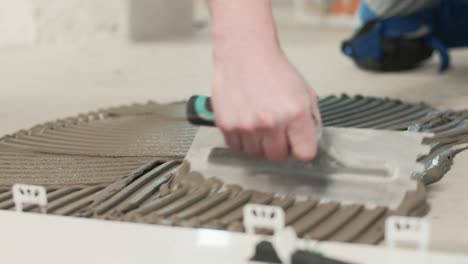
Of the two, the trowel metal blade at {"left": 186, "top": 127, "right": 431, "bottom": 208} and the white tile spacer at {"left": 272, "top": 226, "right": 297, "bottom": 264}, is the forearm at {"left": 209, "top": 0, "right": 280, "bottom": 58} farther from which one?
the white tile spacer at {"left": 272, "top": 226, "right": 297, "bottom": 264}

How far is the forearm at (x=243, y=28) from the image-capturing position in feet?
2.43

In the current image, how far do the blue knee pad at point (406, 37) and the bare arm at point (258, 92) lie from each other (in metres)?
0.80

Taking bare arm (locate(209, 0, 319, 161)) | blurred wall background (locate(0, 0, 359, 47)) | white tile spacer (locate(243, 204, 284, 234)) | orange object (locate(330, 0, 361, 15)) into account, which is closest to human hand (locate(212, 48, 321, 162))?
bare arm (locate(209, 0, 319, 161))

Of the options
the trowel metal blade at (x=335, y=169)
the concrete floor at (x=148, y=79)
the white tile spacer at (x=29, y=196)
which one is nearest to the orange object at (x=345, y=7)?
the concrete floor at (x=148, y=79)

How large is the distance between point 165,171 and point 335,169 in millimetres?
199

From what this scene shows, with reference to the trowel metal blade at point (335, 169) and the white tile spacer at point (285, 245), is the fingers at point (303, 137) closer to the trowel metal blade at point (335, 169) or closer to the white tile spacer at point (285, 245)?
the trowel metal blade at point (335, 169)

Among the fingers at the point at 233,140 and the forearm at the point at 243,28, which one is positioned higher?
the forearm at the point at 243,28

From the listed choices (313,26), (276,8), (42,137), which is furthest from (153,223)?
(276,8)

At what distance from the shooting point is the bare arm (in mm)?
695

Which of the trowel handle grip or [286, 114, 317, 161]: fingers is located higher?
the trowel handle grip

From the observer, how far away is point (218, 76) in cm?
74

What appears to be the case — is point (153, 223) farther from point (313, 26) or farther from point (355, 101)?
point (313, 26)

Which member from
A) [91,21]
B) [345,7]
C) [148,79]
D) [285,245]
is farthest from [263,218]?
[345,7]

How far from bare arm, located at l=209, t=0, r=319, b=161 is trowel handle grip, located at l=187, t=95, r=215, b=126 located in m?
0.03
